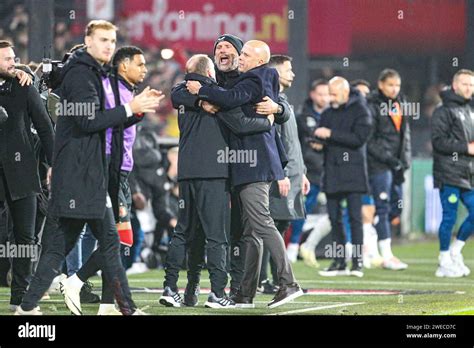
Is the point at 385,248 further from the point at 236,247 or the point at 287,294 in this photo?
the point at 287,294

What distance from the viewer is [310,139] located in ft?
52.4

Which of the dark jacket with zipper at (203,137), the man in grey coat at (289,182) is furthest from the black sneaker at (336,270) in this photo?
the dark jacket with zipper at (203,137)

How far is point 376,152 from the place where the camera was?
16.1 metres

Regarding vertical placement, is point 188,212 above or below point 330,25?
below

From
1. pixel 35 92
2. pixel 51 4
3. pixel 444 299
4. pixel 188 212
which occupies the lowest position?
pixel 444 299

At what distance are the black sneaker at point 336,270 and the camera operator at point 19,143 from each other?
5.09 metres

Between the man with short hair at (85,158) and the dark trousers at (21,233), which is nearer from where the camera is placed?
the man with short hair at (85,158)

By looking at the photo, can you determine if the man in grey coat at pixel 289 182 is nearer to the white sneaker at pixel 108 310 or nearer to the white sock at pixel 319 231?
the white sneaker at pixel 108 310

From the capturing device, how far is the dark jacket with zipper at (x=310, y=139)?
16.6m

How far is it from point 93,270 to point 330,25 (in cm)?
1504
